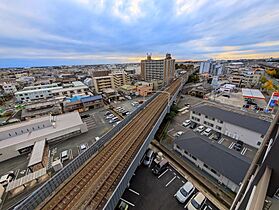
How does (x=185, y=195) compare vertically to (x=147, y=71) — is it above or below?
below

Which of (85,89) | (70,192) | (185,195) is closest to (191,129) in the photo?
(185,195)

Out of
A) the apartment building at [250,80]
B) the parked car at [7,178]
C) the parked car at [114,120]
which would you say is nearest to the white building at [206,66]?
the apartment building at [250,80]

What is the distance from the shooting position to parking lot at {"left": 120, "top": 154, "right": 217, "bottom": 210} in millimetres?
10469

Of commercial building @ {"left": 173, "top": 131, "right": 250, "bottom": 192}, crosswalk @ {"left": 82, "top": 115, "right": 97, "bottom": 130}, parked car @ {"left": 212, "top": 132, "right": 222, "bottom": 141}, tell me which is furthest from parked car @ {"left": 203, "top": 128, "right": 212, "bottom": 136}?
crosswalk @ {"left": 82, "top": 115, "right": 97, "bottom": 130}

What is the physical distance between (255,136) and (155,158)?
13.4 m

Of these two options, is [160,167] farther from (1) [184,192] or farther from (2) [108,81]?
(2) [108,81]

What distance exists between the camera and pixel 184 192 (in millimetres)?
10789

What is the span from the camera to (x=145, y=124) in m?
18.0

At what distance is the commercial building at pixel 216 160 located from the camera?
36.4ft

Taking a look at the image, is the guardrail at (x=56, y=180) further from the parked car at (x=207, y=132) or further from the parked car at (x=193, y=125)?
the parked car at (x=207, y=132)

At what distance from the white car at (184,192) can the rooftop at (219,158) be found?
2961mm

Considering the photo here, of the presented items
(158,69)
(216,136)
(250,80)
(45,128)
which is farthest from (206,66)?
(45,128)

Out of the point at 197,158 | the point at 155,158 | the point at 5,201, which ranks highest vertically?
the point at 197,158

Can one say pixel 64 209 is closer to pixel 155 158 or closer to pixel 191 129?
pixel 155 158
